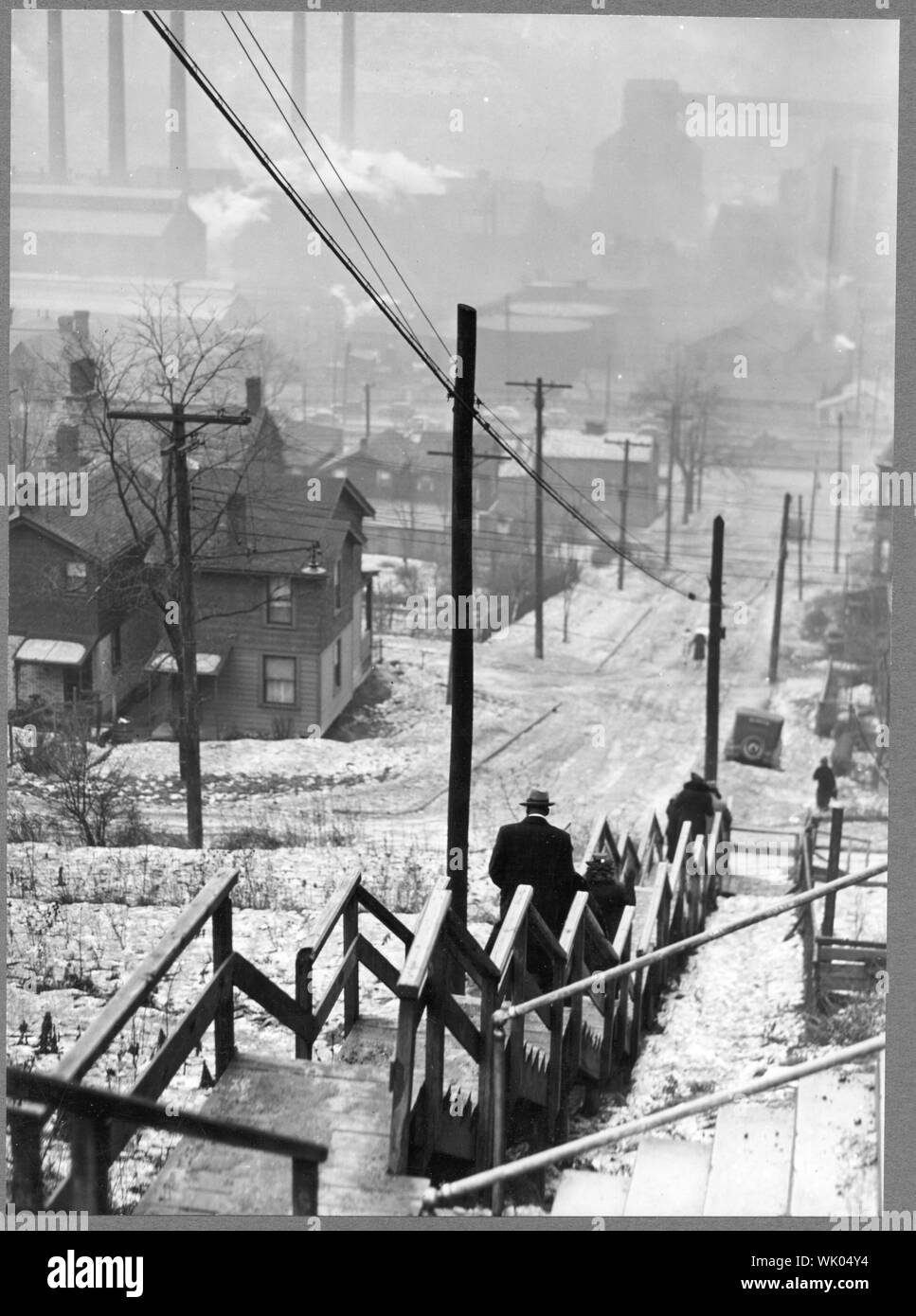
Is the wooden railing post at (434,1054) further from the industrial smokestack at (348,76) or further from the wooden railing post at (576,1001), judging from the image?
the industrial smokestack at (348,76)

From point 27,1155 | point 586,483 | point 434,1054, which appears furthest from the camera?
point 586,483

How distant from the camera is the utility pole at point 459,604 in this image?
5875mm

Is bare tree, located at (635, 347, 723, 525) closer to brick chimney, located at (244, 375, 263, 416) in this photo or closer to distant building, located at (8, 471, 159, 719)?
brick chimney, located at (244, 375, 263, 416)

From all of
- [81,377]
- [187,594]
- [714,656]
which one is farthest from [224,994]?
[714,656]

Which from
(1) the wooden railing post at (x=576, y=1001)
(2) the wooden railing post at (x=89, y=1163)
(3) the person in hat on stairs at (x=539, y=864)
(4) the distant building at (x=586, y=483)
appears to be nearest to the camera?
(2) the wooden railing post at (x=89, y=1163)

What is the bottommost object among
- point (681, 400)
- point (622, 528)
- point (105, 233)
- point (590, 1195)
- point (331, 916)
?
point (590, 1195)

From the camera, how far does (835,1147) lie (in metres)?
4.75

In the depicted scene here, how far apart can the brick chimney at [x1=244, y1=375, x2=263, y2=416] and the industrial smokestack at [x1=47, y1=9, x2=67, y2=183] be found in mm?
1261

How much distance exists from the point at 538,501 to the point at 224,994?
170 inches

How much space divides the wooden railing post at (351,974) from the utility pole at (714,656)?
3311mm

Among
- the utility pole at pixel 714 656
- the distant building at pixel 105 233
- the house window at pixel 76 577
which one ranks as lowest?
the utility pole at pixel 714 656

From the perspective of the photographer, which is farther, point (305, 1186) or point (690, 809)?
point (690, 809)

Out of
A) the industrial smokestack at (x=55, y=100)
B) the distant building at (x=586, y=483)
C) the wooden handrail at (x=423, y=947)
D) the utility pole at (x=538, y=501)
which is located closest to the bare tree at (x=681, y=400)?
the distant building at (x=586, y=483)

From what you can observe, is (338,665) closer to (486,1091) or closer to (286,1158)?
(486,1091)
